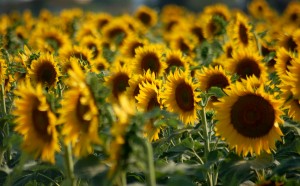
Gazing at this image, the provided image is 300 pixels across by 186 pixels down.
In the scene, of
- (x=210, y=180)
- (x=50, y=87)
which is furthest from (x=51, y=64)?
(x=210, y=180)

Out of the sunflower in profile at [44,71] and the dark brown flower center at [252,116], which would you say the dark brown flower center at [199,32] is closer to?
the sunflower in profile at [44,71]

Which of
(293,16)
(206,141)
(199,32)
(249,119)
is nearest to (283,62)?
(206,141)

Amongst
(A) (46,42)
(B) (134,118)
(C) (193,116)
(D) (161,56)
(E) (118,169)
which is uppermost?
(A) (46,42)

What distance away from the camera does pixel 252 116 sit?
425 centimetres

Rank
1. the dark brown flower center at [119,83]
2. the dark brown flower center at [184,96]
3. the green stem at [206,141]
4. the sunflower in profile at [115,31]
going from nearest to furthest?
the green stem at [206,141] → the dark brown flower center at [184,96] → the dark brown flower center at [119,83] → the sunflower in profile at [115,31]

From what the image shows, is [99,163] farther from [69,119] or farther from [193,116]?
[193,116]

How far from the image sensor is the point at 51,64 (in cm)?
526

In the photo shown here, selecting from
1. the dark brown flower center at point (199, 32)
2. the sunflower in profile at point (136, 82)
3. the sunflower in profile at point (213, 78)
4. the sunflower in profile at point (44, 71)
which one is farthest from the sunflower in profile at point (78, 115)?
the dark brown flower center at point (199, 32)

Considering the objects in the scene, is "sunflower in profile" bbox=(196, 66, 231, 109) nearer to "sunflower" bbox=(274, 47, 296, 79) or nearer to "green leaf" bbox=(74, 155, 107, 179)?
"sunflower" bbox=(274, 47, 296, 79)

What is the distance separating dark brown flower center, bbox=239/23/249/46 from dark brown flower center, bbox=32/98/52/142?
4603mm

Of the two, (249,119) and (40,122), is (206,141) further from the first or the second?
(40,122)

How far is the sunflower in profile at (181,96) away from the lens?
196 inches

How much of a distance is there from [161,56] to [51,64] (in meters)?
1.61

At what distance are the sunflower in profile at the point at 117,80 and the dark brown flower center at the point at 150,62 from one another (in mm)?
683
